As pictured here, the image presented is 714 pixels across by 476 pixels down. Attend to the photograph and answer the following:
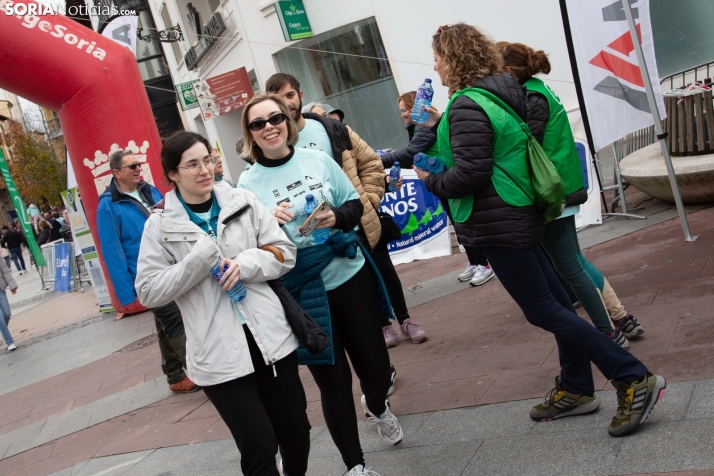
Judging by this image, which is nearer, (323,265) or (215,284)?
(215,284)

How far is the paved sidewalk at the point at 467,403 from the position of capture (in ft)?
10.5

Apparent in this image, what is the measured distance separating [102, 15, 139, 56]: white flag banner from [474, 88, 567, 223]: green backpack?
380 inches

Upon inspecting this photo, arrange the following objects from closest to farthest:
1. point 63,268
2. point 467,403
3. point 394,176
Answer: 1. point 467,403
2. point 394,176
3. point 63,268

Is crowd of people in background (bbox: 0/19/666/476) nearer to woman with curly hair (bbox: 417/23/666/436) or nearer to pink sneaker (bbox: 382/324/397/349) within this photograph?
woman with curly hair (bbox: 417/23/666/436)

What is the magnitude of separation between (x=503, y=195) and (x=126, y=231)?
11.7ft

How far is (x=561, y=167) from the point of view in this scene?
13.0 ft

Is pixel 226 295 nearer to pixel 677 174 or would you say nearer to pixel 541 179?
pixel 541 179

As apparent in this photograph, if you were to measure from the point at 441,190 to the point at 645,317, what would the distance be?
6.68 ft

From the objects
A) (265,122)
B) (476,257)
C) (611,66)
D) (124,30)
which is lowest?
(476,257)

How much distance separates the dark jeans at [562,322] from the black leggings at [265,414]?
1.03 m

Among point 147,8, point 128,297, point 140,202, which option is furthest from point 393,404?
point 147,8

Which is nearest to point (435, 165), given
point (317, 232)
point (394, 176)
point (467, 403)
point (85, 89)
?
point (317, 232)

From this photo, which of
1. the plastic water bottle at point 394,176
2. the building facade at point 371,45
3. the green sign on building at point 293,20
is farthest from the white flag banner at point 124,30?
the plastic water bottle at point 394,176

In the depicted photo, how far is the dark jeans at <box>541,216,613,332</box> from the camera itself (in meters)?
3.98
